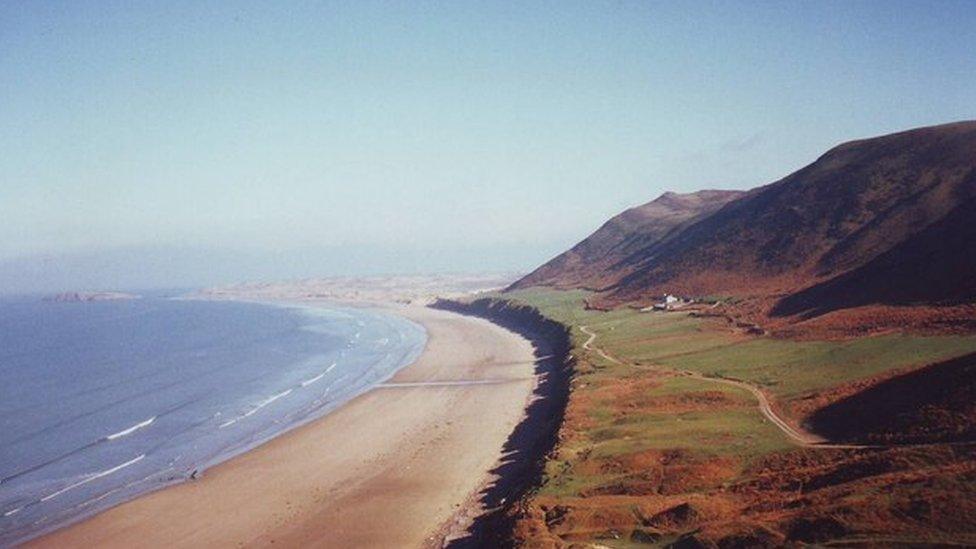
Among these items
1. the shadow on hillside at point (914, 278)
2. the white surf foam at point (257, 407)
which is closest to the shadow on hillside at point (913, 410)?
the shadow on hillside at point (914, 278)

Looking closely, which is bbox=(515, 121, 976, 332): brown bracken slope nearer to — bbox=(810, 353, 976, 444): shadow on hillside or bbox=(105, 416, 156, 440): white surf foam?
bbox=(810, 353, 976, 444): shadow on hillside

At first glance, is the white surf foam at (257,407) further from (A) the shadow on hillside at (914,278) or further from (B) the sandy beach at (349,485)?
(A) the shadow on hillside at (914,278)

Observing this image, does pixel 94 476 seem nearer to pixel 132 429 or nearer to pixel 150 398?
pixel 132 429

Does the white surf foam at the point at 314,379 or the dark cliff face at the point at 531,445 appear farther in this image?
the white surf foam at the point at 314,379

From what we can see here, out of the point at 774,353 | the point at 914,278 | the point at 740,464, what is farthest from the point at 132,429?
the point at 914,278

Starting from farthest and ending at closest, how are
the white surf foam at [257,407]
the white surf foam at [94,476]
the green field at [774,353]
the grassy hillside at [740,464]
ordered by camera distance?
the white surf foam at [257,407] → the white surf foam at [94,476] → the green field at [774,353] → the grassy hillside at [740,464]

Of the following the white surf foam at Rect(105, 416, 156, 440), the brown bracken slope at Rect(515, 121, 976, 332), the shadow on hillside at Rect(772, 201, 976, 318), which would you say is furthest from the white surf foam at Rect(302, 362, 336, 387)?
the shadow on hillside at Rect(772, 201, 976, 318)
